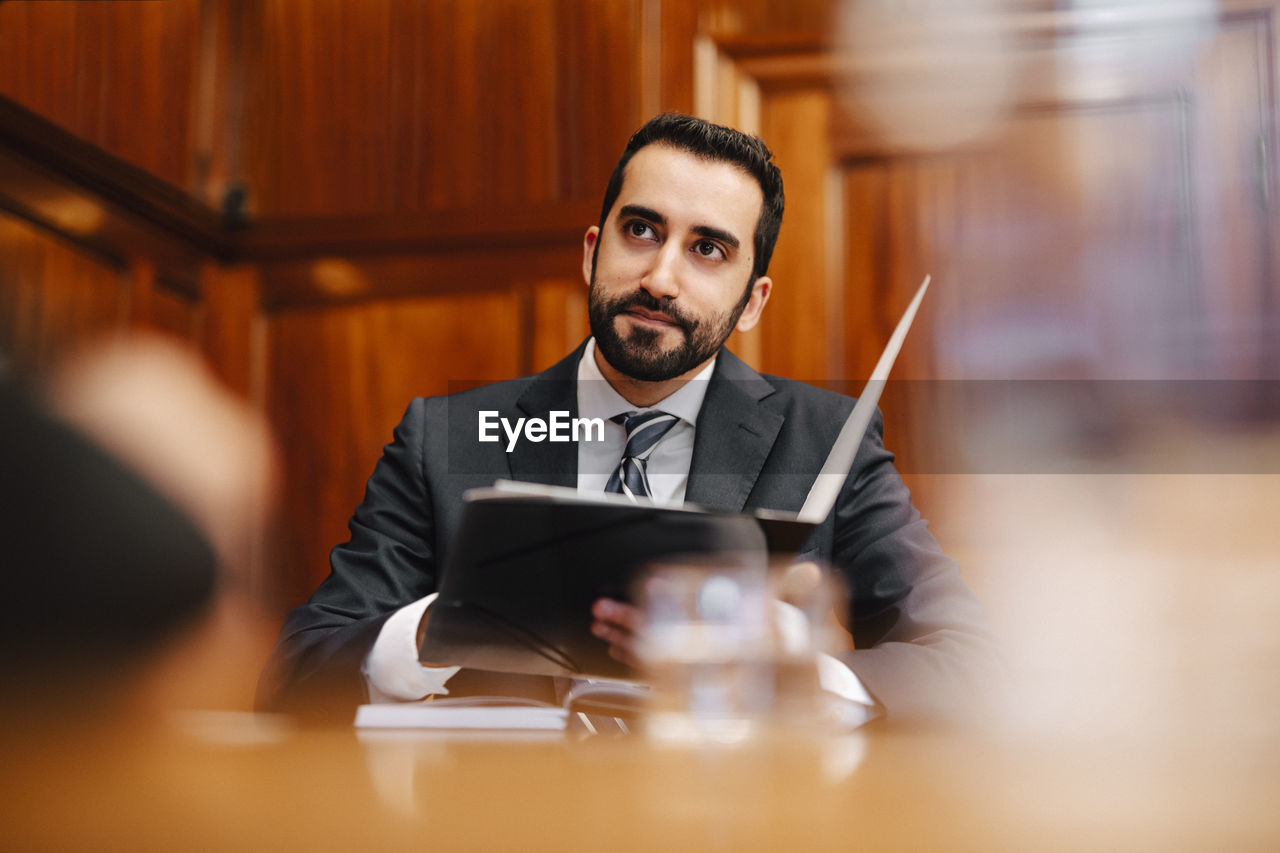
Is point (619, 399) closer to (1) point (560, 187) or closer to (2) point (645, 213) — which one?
(2) point (645, 213)

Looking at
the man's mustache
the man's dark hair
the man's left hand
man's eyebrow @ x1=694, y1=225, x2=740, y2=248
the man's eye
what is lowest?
the man's left hand

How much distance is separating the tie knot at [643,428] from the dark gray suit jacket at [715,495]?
0.18 ft

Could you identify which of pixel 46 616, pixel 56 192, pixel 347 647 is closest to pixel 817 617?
pixel 347 647

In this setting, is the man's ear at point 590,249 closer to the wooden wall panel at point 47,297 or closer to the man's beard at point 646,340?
the man's beard at point 646,340

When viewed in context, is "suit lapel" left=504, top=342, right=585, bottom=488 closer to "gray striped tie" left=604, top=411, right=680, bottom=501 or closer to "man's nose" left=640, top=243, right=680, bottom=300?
"gray striped tie" left=604, top=411, right=680, bottom=501

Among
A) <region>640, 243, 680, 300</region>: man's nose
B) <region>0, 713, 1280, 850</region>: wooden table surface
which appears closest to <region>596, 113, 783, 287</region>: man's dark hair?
<region>640, 243, 680, 300</region>: man's nose

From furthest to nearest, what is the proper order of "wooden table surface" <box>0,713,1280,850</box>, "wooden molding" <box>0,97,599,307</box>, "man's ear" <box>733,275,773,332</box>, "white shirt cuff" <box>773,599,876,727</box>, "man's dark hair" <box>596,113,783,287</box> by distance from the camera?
"wooden molding" <box>0,97,599,307</box> < "man's ear" <box>733,275,773,332</box> < "man's dark hair" <box>596,113,783,287</box> < "white shirt cuff" <box>773,599,876,727</box> < "wooden table surface" <box>0,713,1280,850</box>

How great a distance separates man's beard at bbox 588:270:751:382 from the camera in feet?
5.16

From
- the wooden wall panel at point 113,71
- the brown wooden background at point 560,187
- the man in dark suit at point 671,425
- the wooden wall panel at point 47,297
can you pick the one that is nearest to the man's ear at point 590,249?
the man in dark suit at point 671,425

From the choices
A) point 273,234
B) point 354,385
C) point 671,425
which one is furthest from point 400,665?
point 273,234

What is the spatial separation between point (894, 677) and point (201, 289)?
2.05 m

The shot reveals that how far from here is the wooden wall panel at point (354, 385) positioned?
2.39 m

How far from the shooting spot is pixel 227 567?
7.91ft

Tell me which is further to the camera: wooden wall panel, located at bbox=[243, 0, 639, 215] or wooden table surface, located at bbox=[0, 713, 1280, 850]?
wooden wall panel, located at bbox=[243, 0, 639, 215]
